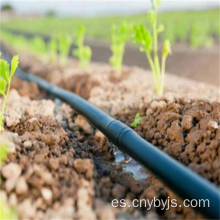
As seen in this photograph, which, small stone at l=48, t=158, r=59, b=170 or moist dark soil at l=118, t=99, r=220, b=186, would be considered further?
moist dark soil at l=118, t=99, r=220, b=186

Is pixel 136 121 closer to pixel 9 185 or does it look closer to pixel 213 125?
pixel 213 125

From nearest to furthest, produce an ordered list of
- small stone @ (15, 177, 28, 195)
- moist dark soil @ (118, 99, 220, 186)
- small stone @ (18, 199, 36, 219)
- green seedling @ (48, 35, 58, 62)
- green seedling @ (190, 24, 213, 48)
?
small stone @ (18, 199, 36, 219) → small stone @ (15, 177, 28, 195) → moist dark soil @ (118, 99, 220, 186) → green seedling @ (48, 35, 58, 62) → green seedling @ (190, 24, 213, 48)

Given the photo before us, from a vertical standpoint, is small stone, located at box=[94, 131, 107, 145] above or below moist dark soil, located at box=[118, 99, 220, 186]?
below

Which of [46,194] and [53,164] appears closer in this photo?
[46,194]

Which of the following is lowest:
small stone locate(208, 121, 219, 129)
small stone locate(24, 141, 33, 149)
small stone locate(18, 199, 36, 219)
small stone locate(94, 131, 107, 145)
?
small stone locate(94, 131, 107, 145)

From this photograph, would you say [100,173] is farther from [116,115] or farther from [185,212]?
[116,115]

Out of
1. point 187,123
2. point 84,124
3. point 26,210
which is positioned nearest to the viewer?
point 26,210

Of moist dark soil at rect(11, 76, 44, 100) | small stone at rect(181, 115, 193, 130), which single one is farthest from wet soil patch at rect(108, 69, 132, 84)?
small stone at rect(181, 115, 193, 130)

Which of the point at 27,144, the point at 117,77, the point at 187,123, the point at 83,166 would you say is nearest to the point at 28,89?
the point at 117,77

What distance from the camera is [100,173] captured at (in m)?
2.41

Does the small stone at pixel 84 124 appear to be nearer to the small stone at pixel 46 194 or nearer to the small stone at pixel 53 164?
the small stone at pixel 53 164

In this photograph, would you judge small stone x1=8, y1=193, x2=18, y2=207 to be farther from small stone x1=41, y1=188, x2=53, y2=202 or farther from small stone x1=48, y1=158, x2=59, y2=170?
small stone x1=48, y1=158, x2=59, y2=170

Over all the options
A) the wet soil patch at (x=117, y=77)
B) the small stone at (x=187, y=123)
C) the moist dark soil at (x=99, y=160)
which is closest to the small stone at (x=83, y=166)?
the moist dark soil at (x=99, y=160)

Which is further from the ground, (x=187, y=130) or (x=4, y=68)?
(x=4, y=68)
